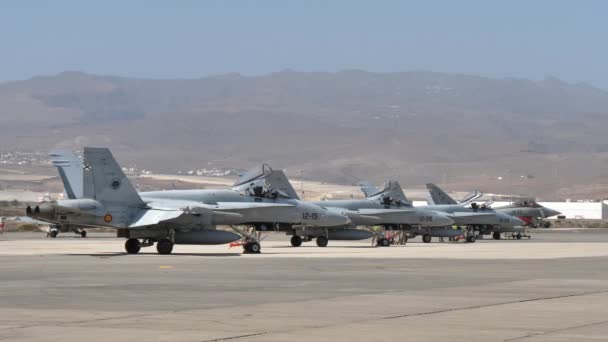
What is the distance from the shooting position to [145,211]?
4753cm

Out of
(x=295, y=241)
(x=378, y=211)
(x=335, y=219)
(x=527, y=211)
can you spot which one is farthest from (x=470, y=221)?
(x=335, y=219)

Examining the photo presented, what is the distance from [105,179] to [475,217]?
38802mm

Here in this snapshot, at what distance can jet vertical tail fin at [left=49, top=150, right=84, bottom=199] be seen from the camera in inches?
2211

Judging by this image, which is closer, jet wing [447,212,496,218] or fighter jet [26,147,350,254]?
fighter jet [26,147,350,254]

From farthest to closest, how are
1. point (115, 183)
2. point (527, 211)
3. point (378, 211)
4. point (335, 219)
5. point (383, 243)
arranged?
point (527, 211), point (378, 211), point (383, 243), point (335, 219), point (115, 183)

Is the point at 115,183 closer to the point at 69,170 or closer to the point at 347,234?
the point at 69,170

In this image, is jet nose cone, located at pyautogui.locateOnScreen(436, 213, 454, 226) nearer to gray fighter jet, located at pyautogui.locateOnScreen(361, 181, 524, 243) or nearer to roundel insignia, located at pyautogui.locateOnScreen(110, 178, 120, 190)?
gray fighter jet, located at pyautogui.locateOnScreen(361, 181, 524, 243)

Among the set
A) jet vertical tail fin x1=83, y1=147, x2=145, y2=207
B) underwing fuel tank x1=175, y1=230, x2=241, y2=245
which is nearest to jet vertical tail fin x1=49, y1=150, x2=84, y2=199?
jet vertical tail fin x1=83, y1=147, x2=145, y2=207

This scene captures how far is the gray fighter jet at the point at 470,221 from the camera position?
75188 mm

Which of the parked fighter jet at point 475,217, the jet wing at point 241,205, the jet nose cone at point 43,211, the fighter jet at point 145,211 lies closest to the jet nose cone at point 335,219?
the jet wing at point 241,205

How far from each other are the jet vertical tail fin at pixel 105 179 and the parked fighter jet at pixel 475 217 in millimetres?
35407

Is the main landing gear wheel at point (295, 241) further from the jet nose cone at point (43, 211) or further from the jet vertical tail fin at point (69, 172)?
the jet nose cone at point (43, 211)

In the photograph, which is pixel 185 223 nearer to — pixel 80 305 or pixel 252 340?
pixel 80 305

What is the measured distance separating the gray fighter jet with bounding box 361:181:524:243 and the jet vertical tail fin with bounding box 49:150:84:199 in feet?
80.6
